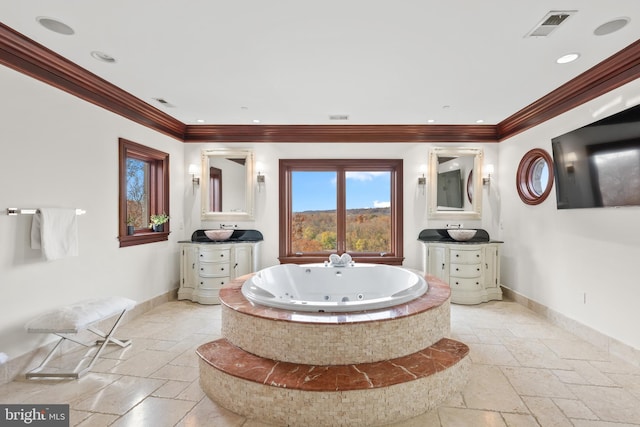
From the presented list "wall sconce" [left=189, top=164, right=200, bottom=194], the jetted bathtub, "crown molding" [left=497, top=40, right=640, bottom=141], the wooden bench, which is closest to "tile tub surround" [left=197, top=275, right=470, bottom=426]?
the wooden bench

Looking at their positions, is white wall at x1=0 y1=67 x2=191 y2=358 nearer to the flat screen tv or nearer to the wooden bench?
the wooden bench

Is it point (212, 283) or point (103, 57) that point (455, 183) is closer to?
point (212, 283)

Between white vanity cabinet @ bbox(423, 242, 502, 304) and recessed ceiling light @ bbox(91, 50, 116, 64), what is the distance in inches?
159

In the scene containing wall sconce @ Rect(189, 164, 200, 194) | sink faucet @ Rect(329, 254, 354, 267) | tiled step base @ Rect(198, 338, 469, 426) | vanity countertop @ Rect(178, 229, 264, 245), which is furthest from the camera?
wall sconce @ Rect(189, 164, 200, 194)

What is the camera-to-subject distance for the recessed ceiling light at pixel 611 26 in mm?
2066

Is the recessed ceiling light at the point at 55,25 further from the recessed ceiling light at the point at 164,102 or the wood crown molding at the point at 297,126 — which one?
the recessed ceiling light at the point at 164,102

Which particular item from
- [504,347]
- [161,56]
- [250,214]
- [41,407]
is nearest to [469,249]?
[504,347]

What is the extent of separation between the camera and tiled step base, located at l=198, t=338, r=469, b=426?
5.89 feet

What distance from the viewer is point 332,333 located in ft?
6.66

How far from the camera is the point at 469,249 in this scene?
4.11 m

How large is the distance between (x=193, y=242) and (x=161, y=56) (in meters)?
2.42

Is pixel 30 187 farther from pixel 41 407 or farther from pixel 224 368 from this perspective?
pixel 224 368

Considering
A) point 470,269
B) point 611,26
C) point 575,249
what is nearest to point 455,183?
point 470,269

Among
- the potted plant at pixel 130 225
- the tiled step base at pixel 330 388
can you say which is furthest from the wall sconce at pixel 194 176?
the tiled step base at pixel 330 388
